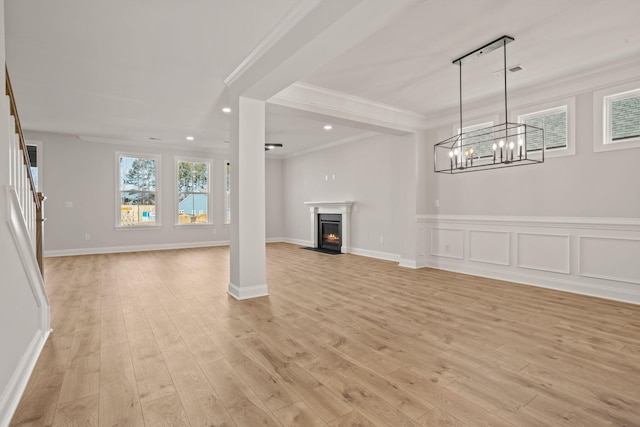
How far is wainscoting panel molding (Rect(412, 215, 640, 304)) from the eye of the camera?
12.2 feet

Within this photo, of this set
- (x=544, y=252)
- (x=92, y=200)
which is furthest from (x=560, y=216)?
(x=92, y=200)

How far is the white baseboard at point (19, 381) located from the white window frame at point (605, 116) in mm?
5725

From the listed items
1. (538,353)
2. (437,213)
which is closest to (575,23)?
(538,353)

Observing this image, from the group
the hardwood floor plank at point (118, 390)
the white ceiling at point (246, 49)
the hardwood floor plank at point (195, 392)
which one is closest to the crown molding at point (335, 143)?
the white ceiling at point (246, 49)

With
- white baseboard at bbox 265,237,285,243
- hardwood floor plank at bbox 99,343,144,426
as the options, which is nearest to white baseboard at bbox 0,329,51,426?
hardwood floor plank at bbox 99,343,144,426

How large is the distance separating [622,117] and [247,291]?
4.88 meters

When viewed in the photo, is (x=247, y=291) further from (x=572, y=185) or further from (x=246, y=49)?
(x=572, y=185)

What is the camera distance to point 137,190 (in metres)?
7.96

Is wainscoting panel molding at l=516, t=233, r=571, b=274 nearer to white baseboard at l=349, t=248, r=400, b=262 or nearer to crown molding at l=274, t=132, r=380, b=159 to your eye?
white baseboard at l=349, t=248, r=400, b=262

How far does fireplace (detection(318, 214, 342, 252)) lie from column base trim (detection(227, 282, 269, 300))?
13.4ft

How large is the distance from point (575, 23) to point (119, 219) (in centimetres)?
879

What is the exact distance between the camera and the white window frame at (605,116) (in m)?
3.72

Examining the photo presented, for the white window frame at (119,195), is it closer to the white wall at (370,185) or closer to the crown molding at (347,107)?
the white wall at (370,185)

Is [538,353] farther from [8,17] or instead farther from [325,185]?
[325,185]
